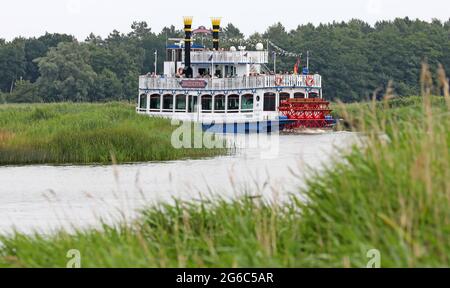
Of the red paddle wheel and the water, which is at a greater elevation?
the red paddle wheel

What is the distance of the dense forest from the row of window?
61.4 ft

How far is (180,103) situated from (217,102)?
1739mm

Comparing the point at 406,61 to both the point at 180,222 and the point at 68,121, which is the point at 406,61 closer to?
the point at 68,121

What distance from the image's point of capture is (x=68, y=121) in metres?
32.9

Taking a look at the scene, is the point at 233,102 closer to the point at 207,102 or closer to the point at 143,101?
the point at 207,102

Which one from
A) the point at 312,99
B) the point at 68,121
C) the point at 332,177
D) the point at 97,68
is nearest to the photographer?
the point at 332,177

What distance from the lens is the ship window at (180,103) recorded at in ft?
167

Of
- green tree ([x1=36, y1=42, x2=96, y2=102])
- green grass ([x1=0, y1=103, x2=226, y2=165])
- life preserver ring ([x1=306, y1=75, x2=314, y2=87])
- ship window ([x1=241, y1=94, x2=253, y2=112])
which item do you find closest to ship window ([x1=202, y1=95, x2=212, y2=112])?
ship window ([x1=241, y1=94, x2=253, y2=112])

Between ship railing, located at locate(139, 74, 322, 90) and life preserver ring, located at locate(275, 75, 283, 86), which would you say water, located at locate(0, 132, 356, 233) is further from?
life preserver ring, located at locate(275, 75, 283, 86)

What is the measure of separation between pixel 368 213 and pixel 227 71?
43.5m

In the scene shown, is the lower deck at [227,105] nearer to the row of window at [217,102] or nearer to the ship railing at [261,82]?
the row of window at [217,102]

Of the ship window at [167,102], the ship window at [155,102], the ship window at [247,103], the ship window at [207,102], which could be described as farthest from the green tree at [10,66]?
the ship window at [247,103]

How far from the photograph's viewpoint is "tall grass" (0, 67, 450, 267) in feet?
26.2
